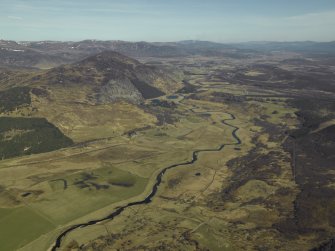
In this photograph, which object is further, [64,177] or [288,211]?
[64,177]

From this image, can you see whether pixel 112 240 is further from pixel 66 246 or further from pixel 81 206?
pixel 81 206

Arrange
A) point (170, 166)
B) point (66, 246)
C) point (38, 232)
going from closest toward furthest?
point (66, 246), point (38, 232), point (170, 166)

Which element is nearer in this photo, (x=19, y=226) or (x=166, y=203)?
(x=19, y=226)

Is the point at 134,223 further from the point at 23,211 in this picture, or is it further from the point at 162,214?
the point at 23,211

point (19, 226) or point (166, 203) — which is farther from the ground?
point (166, 203)

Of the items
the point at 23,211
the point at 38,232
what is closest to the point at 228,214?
the point at 38,232

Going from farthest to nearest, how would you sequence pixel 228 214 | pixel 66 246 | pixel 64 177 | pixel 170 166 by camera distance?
pixel 170 166
pixel 64 177
pixel 228 214
pixel 66 246

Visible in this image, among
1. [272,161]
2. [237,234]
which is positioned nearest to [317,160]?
[272,161]

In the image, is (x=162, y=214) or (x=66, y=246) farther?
(x=162, y=214)

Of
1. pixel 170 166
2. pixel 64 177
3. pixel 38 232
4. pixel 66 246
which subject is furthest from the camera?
pixel 170 166
